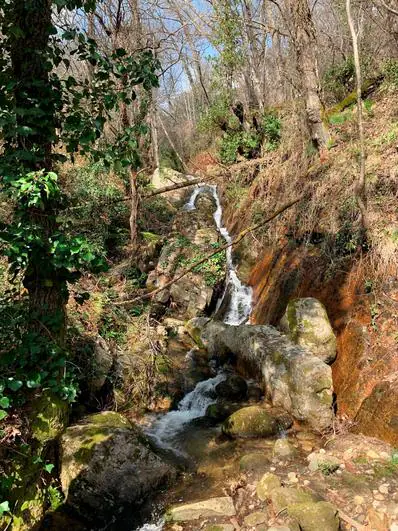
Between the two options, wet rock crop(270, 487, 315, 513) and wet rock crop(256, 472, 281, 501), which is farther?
wet rock crop(256, 472, 281, 501)

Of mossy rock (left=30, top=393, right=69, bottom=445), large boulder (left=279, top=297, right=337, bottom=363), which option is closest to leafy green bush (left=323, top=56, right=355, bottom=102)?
large boulder (left=279, top=297, right=337, bottom=363)

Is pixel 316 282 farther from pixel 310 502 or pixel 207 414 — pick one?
pixel 310 502

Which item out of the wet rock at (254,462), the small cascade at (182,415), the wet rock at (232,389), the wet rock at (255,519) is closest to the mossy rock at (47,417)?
the wet rock at (255,519)

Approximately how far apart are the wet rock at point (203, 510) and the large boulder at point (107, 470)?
56 cm

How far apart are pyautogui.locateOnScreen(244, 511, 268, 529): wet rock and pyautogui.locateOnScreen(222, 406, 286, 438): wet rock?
1.74 metres

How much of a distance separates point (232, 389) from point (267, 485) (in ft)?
9.19

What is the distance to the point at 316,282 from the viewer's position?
7.88m

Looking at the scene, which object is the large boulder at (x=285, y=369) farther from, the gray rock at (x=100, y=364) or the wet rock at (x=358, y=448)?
the gray rock at (x=100, y=364)

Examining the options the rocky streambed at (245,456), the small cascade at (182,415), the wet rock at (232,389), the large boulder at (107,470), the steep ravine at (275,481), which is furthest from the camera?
the wet rock at (232,389)

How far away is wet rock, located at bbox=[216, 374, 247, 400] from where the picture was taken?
7.48m

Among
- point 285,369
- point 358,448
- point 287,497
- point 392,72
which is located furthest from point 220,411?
point 392,72

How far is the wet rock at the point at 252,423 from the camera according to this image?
618cm

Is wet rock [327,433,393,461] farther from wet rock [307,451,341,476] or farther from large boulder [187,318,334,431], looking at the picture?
large boulder [187,318,334,431]

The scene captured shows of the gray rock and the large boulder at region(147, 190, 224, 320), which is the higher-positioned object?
the large boulder at region(147, 190, 224, 320)
